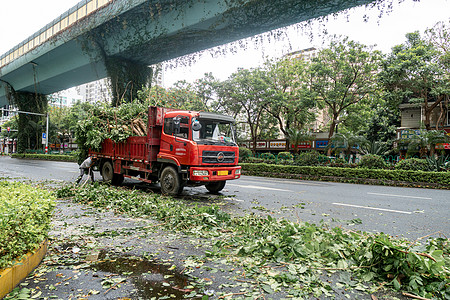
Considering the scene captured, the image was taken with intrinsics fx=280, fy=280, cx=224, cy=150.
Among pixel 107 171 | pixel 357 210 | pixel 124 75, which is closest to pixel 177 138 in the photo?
pixel 107 171

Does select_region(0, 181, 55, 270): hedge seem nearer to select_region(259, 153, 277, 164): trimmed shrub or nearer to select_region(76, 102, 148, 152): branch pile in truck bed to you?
select_region(76, 102, 148, 152): branch pile in truck bed

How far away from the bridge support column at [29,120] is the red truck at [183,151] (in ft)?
94.7

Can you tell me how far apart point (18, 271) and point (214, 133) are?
6.39 metres

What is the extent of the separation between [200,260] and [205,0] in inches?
381

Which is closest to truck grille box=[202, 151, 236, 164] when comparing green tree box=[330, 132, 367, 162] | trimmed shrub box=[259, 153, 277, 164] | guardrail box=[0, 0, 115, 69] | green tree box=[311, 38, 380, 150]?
guardrail box=[0, 0, 115, 69]

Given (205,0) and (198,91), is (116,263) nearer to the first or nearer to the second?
(205,0)

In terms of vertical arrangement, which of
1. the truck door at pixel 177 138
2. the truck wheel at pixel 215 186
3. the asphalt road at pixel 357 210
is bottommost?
the asphalt road at pixel 357 210

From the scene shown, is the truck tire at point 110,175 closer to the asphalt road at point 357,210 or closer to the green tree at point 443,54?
the asphalt road at point 357,210

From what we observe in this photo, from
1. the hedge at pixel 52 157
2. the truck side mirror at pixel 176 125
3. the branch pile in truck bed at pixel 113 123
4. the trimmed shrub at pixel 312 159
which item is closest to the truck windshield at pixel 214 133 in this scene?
the truck side mirror at pixel 176 125

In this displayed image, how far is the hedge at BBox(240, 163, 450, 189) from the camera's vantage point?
13648 millimetres

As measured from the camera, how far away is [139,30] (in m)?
12.9

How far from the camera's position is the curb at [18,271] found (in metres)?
2.63

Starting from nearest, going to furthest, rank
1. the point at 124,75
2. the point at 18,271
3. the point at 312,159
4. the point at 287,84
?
the point at 18,271 → the point at 124,75 → the point at 312,159 → the point at 287,84

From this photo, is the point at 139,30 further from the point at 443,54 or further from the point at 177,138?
the point at 443,54
